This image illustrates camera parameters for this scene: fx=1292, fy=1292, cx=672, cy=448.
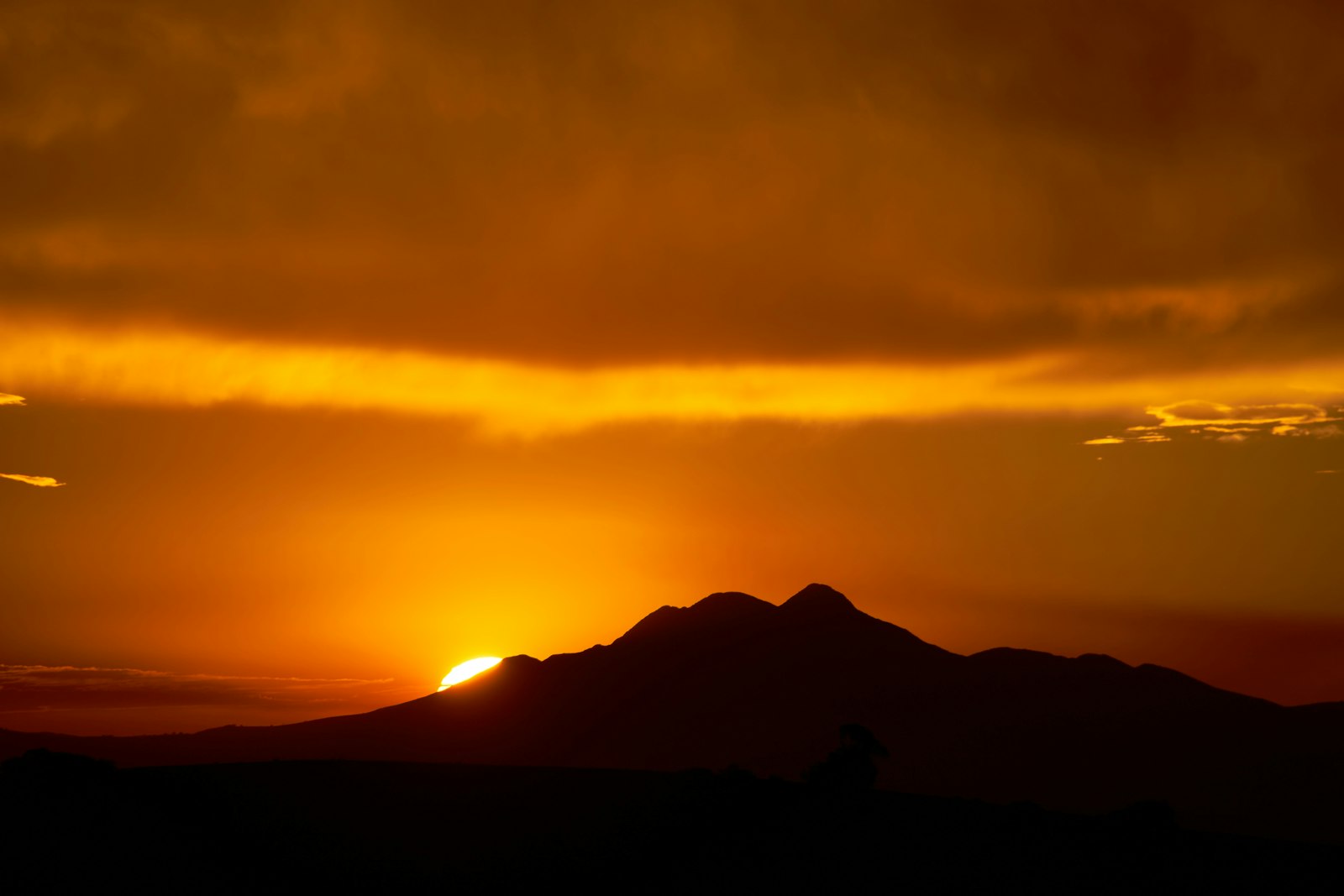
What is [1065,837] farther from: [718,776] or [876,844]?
[718,776]

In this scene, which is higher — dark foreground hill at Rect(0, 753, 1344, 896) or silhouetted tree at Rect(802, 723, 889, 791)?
silhouetted tree at Rect(802, 723, 889, 791)

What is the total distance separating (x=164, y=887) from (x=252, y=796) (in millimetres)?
12420

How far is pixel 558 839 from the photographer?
6259 centimetres

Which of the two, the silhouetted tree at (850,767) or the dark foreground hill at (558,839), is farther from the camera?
the silhouetted tree at (850,767)

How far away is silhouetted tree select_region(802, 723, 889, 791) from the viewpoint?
76.1 meters

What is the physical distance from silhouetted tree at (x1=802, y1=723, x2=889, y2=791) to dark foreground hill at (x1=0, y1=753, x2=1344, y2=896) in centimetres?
240

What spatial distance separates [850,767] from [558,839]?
22.3 m

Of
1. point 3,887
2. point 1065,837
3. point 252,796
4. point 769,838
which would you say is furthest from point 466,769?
point 1065,837

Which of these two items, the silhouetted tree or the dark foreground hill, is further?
the silhouetted tree

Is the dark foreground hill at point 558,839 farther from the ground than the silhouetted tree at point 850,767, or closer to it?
closer to it

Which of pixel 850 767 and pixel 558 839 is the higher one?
pixel 850 767

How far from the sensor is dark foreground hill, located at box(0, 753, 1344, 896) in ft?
A: 185

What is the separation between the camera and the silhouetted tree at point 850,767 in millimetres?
76062

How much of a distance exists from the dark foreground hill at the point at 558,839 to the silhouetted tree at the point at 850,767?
240 centimetres
